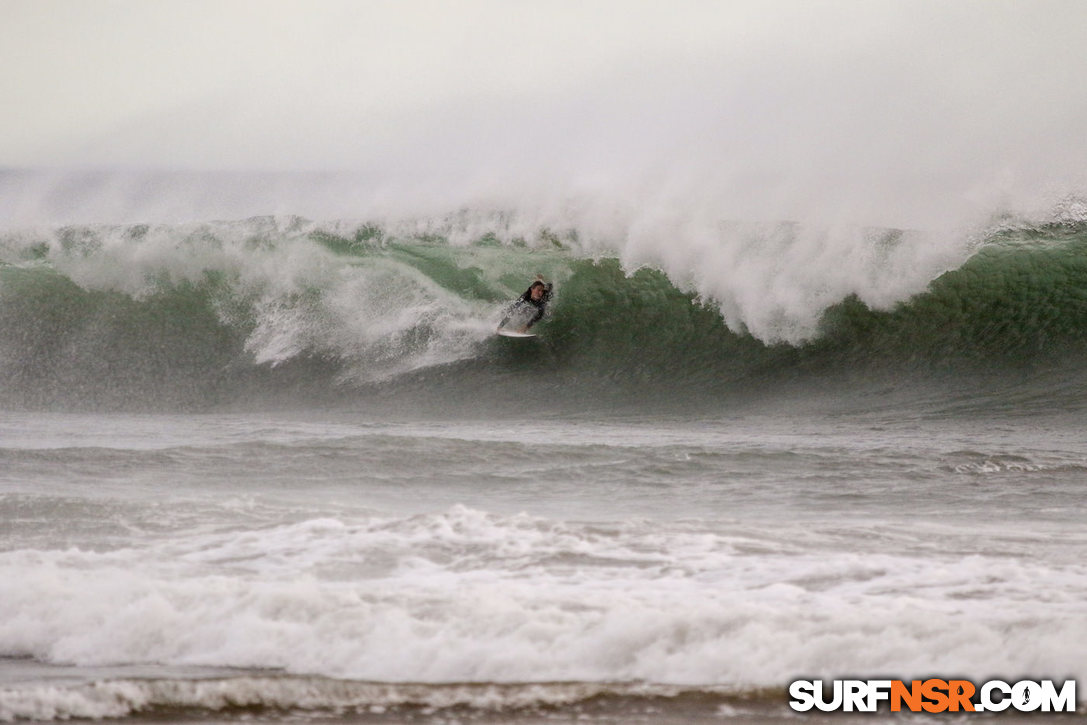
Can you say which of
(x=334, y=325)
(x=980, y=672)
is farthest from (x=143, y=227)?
(x=980, y=672)

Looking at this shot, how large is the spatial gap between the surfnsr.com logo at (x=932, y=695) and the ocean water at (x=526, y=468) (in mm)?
76

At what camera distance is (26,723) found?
172 inches

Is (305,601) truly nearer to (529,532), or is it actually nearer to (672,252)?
(529,532)

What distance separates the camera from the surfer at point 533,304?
13.2 m

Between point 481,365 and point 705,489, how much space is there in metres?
5.10

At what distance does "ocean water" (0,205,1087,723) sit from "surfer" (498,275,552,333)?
0.55 ft

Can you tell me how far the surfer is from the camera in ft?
43.4

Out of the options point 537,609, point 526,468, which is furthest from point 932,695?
point 526,468

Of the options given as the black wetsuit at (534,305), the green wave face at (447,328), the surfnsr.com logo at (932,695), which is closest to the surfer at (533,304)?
the black wetsuit at (534,305)

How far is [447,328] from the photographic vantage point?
526 inches

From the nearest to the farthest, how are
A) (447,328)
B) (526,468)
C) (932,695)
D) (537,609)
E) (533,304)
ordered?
(932,695)
(537,609)
(526,468)
(447,328)
(533,304)

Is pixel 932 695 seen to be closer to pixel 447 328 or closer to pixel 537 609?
pixel 537 609

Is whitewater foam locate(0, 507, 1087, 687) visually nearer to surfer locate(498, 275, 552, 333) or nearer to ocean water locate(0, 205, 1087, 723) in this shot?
ocean water locate(0, 205, 1087, 723)

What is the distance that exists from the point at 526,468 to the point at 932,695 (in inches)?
184
